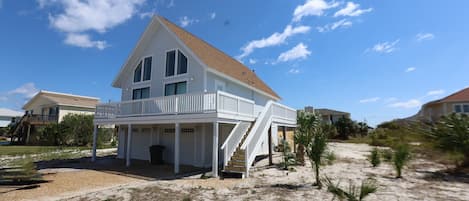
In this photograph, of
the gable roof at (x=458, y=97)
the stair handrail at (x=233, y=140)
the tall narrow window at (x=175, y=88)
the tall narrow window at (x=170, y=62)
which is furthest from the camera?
the gable roof at (x=458, y=97)

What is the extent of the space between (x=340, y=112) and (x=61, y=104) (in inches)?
1758

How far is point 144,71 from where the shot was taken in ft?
54.5

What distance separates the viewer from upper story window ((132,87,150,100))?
16.3 m

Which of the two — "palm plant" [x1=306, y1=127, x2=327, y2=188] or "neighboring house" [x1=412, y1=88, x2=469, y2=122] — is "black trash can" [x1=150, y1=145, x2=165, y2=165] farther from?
"neighboring house" [x1=412, y1=88, x2=469, y2=122]

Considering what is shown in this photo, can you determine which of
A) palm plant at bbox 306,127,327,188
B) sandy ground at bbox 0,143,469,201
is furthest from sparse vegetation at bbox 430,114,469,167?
palm plant at bbox 306,127,327,188

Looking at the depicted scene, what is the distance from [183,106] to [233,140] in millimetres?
2981

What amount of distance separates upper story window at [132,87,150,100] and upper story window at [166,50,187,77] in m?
2.23

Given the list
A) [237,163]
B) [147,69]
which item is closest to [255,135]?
[237,163]

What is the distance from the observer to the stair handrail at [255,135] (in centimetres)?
1038

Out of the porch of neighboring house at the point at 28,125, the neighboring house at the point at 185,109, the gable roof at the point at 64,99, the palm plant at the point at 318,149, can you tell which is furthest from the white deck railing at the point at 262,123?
the gable roof at the point at 64,99

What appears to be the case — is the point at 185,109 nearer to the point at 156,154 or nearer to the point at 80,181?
the point at 156,154

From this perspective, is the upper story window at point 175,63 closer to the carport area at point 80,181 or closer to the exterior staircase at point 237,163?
the carport area at point 80,181

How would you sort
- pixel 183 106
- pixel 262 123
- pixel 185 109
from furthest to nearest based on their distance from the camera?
pixel 262 123 < pixel 183 106 < pixel 185 109

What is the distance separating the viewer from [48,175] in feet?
34.9
